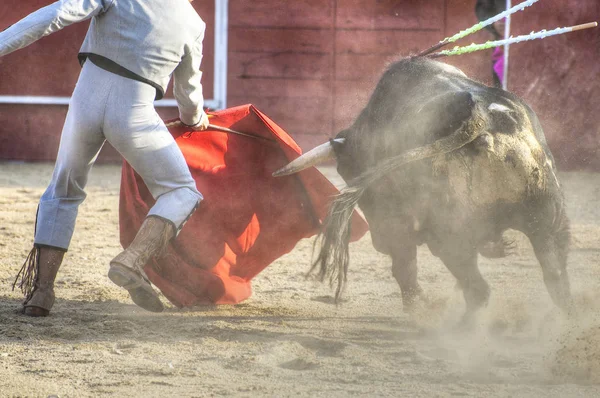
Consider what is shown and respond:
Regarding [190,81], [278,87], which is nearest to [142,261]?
[190,81]

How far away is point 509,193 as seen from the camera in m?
3.35

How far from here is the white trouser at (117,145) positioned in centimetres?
337

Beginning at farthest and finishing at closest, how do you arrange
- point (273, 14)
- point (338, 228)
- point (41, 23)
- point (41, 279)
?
point (273, 14) < point (41, 279) < point (338, 228) < point (41, 23)

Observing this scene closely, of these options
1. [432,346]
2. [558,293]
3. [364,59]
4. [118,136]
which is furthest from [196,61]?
[364,59]

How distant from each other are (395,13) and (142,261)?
221 inches

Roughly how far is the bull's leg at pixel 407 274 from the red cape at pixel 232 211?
41 cm

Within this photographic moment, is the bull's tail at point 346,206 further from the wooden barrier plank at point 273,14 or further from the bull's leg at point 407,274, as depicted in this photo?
the wooden barrier plank at point 273,14

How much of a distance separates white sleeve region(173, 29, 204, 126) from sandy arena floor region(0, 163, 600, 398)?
83 cm

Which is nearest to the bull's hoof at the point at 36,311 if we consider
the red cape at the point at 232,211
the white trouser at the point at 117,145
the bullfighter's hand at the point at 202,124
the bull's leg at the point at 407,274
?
the white trouser at the point at 117,145

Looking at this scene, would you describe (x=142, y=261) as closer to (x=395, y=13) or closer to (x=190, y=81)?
(x=190, y=81)

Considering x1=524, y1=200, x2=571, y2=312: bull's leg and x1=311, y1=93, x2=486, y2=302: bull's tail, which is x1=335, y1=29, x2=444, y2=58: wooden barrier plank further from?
x1=311, y1=93, x2=486, y2=302: bull's tail

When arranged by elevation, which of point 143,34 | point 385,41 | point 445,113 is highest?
point 385,41

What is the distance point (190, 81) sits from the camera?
3564 mm

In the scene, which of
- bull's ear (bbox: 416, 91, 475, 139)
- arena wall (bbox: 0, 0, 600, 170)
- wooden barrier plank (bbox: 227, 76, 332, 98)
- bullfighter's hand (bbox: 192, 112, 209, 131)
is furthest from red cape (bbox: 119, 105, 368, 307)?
wooden barrier plank (bbox: 227, 76, 332, 98)
